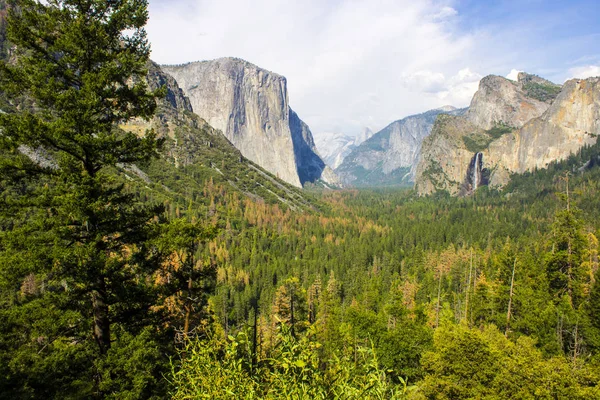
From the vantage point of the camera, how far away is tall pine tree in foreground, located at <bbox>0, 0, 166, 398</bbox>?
8727 millimetres

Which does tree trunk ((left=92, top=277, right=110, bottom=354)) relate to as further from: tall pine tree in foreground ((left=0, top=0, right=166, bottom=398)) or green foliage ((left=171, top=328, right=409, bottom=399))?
green foliage ((left=171, top=328, right=409, bottom=399))

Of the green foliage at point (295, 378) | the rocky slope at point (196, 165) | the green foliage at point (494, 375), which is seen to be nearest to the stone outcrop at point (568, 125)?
the rocky slope at point (196, 165)

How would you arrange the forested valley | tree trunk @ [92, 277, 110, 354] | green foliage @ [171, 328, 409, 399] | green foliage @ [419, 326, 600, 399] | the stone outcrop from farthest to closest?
the stone outcrop < green foliage @ [419, 326, 600, 399] < tree trunk @ [92, 277, 110, 354] < the forested valley < green foliage @ [171, 328, 409, 399]

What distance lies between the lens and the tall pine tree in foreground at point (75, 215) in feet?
28.6

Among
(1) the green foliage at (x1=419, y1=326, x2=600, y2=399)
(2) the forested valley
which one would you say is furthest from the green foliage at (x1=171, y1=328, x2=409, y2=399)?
(1) the green foliage at (x1=419, y1=326, x2=600, y2=399)

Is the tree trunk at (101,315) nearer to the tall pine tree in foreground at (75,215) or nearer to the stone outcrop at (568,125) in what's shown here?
the tall pine tree in foreground at (75,215)

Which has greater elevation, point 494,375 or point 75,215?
point 75,215

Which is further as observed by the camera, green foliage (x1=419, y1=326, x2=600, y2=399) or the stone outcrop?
the stone outcrop

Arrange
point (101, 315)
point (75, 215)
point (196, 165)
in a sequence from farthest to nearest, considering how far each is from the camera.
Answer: point (196, 165)
point (101, 315)
point (75, 215)

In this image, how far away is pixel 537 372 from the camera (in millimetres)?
16297

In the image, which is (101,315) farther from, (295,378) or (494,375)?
(494,375)

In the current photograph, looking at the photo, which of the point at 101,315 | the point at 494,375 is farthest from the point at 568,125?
the point at 101,315

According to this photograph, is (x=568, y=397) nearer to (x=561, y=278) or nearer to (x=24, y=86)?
(x=561, y=278)

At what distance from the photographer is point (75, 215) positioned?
30.5 ft
